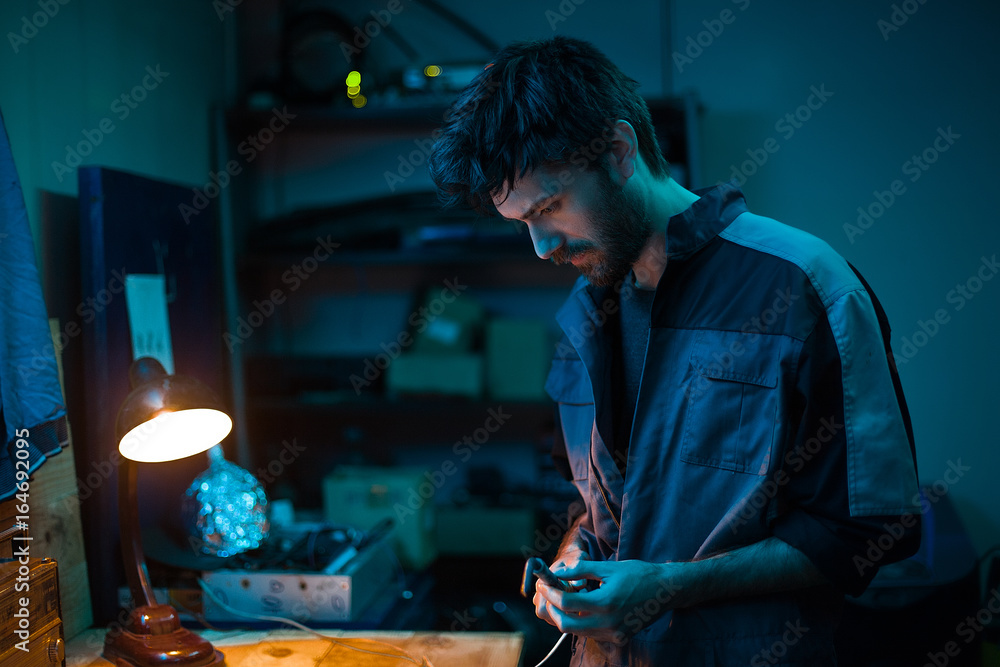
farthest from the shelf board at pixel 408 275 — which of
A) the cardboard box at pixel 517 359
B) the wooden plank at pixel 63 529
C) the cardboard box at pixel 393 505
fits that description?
the wooden plank at pixel 63 529

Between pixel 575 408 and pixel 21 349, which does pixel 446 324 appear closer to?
pixel 575 408

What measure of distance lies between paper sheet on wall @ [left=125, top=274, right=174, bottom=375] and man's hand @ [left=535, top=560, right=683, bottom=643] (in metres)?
1.12

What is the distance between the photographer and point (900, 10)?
9.05 ft

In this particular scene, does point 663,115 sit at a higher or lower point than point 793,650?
higher

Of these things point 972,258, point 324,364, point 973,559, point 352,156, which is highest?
point 352,156

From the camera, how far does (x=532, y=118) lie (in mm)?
1182

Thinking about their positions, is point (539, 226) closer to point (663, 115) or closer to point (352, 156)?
point (663, 115)

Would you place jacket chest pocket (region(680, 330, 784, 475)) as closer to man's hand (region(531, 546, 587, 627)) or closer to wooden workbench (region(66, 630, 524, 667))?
man's hand (region(531, 546, 587, 627))

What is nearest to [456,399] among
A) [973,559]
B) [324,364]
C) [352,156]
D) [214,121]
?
[324,364]

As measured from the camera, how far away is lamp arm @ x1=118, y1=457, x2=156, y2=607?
1420 millimetres

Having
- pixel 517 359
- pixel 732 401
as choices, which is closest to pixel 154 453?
pixel 732 401

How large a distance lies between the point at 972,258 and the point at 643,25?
1430 millimetres

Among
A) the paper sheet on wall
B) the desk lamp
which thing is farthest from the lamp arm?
the paper sheet on wall

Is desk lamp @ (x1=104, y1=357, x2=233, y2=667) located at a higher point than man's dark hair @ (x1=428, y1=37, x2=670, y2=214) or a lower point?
lower
